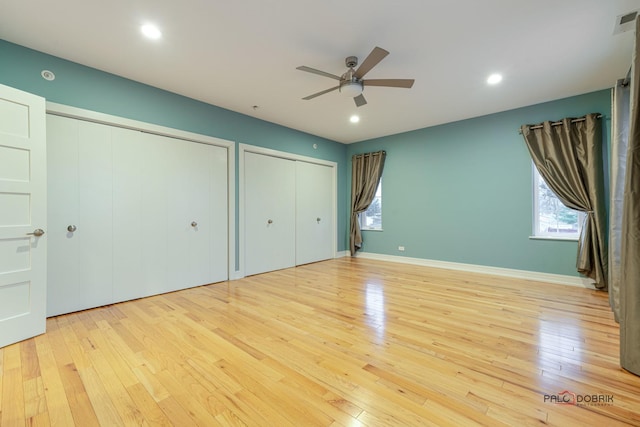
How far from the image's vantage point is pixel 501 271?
4617mm

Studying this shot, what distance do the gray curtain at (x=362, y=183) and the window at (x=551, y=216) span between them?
2.83 meters

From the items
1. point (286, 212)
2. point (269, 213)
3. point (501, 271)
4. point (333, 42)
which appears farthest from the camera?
point (286, 212)

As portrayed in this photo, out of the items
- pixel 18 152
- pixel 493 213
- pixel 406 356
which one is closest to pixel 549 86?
pixel 493 213

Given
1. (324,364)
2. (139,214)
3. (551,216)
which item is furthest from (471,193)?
(139,214)

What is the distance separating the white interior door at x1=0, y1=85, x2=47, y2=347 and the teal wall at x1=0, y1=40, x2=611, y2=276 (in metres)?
0.68

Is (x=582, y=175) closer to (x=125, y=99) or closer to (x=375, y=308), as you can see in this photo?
(x=375, y=308)

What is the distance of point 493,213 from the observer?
4.71 m

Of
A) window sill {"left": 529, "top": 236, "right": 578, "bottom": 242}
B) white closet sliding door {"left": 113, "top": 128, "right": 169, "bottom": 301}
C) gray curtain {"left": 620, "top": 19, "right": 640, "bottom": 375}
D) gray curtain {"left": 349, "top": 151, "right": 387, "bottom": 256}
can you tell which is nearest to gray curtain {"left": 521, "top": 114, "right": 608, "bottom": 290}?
window sill {"left": 529, "top": 236, "right": 578, "bottom": 242}

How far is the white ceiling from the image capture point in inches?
87.7

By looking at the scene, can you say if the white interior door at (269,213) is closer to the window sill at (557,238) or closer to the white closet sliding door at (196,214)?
the white closet sliding door at (196,214)

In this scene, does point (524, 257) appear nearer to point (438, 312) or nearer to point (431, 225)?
point (431, 225)

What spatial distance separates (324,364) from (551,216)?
14.7ft

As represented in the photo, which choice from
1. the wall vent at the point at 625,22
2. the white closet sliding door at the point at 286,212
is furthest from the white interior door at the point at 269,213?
the wall vent at the point at 625,22

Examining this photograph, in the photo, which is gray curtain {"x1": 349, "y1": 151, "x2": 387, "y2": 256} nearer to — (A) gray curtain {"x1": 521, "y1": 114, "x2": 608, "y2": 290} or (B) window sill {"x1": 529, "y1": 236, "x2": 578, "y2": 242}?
(A) gray curtain {"x1": 521, "y1": 114, "x2": 608, "y2": 290}
